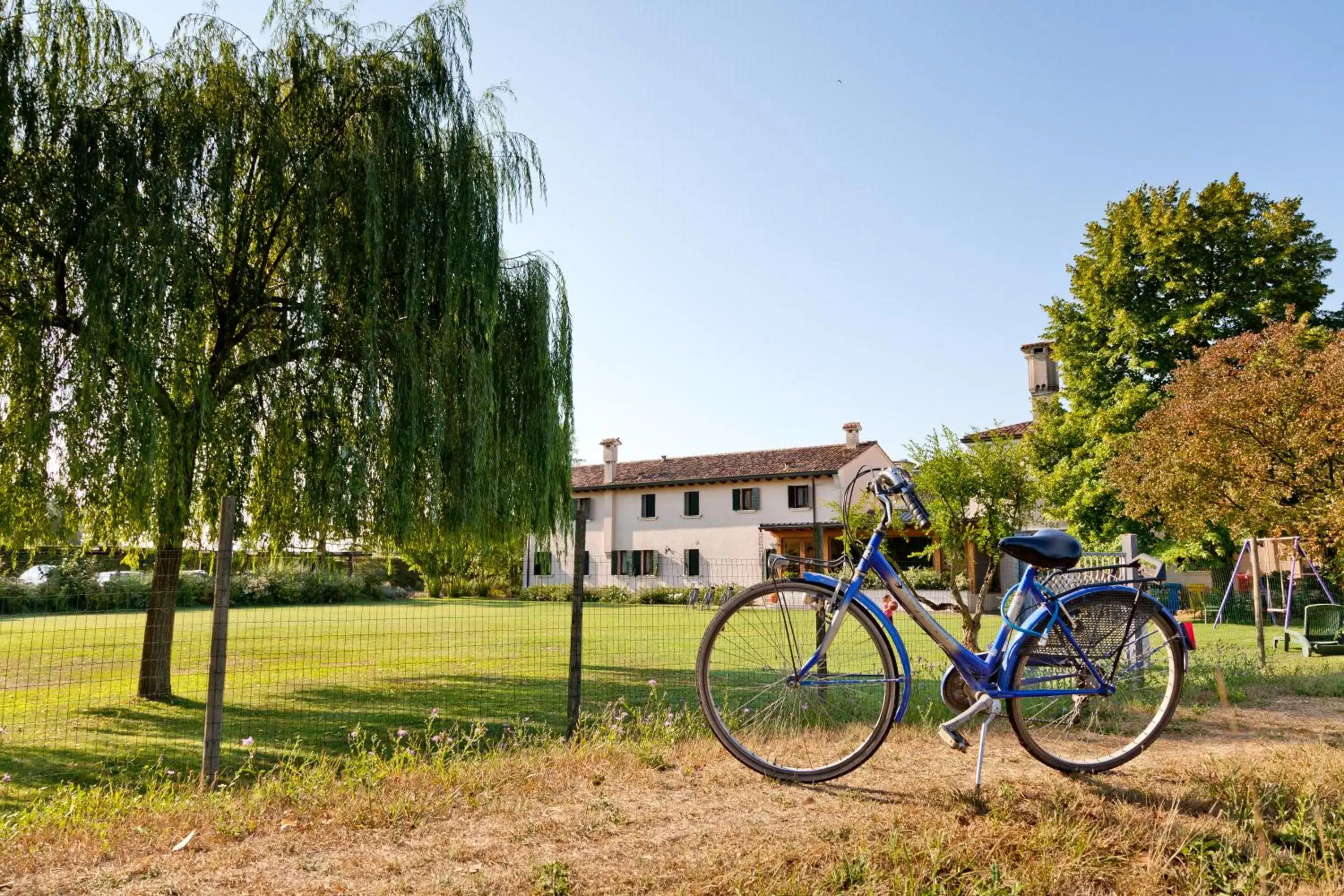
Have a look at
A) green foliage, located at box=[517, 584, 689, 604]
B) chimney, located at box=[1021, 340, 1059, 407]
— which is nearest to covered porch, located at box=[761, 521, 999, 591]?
green foliage, located at box=[517, 584, 689, 604]

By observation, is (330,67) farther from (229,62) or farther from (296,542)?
(296,542)

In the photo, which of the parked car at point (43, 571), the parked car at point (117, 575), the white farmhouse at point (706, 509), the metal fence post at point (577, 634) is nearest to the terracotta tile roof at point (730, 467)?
the white farmhouse at point (706, 509)

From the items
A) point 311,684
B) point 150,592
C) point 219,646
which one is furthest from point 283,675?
point 219,646

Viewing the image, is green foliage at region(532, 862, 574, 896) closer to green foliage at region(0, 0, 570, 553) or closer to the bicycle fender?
the bicycle fender

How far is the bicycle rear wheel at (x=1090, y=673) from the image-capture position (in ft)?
11.6

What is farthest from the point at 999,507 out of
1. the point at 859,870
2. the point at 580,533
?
the point at 859,870

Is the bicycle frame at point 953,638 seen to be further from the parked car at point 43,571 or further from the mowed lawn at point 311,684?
the parked car at point 43,571

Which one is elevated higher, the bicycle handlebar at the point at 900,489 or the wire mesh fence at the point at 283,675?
the bicycle handlebar at the point at 900,489

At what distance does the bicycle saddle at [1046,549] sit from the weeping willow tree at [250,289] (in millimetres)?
6368

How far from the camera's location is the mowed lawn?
757 centimetres

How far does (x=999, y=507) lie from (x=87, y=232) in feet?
39.9

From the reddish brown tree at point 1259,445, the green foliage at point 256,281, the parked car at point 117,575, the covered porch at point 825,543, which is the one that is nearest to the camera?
the green foliage at point 256,281

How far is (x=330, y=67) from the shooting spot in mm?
9406

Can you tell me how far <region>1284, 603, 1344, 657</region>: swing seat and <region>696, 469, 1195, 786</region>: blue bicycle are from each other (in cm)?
1006
